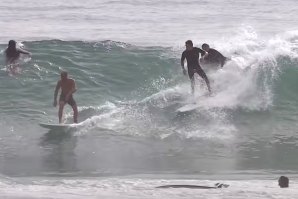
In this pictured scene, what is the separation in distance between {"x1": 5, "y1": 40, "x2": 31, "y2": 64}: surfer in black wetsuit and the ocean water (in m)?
0.39

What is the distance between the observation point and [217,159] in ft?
34.3

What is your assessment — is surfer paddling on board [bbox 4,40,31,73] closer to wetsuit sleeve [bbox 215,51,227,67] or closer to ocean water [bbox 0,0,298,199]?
ocean water [bbox 0,0,298,199]

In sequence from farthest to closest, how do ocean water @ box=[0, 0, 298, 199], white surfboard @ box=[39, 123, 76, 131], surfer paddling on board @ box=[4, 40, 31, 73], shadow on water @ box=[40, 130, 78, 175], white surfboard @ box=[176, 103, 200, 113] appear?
surfer paddling on board @ box=[4, 40, 31, 73], white surfboard @ box=[176, 103, 200, 113], white surfboard @ box=[39, 123, 76, 131], shadow on water @ box=[40, 130, 78, 175], ocean water @ box=[0, 0, 298, 199]

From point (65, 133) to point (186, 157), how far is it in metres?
2.52

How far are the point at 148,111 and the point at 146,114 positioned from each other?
28 centimetres

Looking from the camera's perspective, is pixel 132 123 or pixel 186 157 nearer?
pixel 186 157

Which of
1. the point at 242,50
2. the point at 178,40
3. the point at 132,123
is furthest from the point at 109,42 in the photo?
the point at 132,123

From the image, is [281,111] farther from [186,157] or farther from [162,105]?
[186,157]

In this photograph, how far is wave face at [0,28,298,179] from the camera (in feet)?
34.3

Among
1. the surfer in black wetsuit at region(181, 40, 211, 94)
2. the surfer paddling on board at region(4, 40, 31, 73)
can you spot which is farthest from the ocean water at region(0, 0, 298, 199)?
the surfer in black wetsuit at region(181, 40, 211, 94)

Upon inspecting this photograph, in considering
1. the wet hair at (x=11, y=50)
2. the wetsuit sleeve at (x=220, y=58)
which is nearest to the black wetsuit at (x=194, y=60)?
the wetsuit sleeve at (x=220, y=58)

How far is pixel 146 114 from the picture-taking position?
13.6 m

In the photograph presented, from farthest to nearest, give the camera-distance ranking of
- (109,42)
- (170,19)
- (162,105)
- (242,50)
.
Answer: (170,19), (109,42), (242,50), (162,105)

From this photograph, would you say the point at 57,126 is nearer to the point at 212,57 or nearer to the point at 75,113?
the point at 75,113
